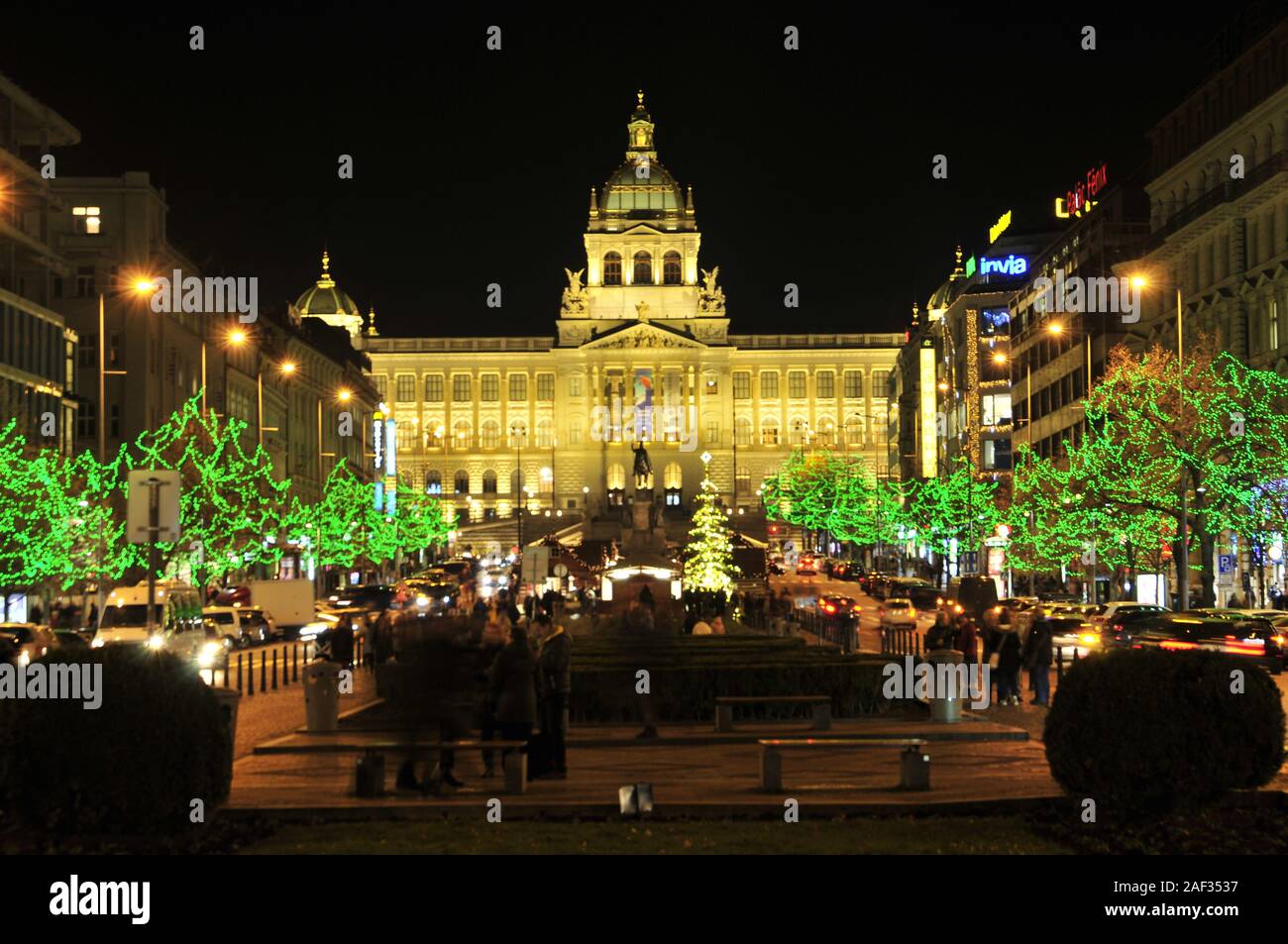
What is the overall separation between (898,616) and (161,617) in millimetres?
24301

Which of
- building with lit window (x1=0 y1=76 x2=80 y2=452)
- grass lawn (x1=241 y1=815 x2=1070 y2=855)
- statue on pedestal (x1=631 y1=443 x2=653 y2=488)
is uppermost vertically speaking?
building with lit window (x1=0 y1=76 x2=80 y2=452)

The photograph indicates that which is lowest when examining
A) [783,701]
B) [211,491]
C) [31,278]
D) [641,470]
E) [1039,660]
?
[783,701]

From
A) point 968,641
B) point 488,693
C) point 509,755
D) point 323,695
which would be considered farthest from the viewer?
point 968,641

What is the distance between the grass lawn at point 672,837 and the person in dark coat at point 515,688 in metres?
2.93

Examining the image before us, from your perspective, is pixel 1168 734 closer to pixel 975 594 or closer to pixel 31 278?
pixel 975 594

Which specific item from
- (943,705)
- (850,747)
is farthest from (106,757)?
(943,705)

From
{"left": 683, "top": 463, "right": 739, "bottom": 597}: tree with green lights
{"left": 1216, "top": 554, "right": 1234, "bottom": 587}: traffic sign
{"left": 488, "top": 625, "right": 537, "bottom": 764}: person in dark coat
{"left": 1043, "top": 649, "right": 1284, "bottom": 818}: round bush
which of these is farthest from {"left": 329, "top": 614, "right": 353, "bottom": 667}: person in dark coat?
{"left": 1216, "top": 554, "right": 1234, "bottom": 587}: traffic sign

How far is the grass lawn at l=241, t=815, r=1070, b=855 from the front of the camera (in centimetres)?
1648

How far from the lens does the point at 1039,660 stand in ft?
111

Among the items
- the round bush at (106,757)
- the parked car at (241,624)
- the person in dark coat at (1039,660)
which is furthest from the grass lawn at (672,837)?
the parked car at (241,624)

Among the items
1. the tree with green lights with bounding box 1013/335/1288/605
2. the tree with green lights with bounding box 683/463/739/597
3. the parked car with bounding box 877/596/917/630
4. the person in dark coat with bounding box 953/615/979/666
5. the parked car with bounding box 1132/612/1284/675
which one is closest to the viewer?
the person in dark coat with bounding box 953/615/979/666

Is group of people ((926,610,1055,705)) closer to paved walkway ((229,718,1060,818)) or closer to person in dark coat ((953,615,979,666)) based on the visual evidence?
person in dark coat ((953,615,979,666))

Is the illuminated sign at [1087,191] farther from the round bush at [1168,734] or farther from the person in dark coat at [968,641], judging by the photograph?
the round bush at [1168,734]

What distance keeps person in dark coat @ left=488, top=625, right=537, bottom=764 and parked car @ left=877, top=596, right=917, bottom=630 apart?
30.2 metres
